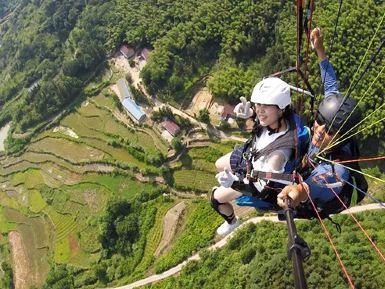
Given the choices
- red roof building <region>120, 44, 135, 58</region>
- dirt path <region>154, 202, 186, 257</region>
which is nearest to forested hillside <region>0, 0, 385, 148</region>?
red roof building <region>120, 44, 135, 58</region>

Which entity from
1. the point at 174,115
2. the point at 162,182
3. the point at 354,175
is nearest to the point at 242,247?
the point at 162,182

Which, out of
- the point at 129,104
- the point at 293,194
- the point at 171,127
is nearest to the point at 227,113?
the point at 171,127

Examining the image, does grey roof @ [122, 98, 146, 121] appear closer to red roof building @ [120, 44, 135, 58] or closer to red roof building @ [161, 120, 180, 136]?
red roof building @ [161, 120, 180, 136]

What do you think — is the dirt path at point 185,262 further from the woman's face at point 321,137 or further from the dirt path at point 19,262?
the woman's face at point 321,137

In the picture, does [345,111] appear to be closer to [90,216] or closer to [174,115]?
[174,115]

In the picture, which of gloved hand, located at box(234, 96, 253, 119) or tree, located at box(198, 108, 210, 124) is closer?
gloved hand, located at box(234, 96, 253, 119)

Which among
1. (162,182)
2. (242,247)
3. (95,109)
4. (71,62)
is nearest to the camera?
(242,247)
